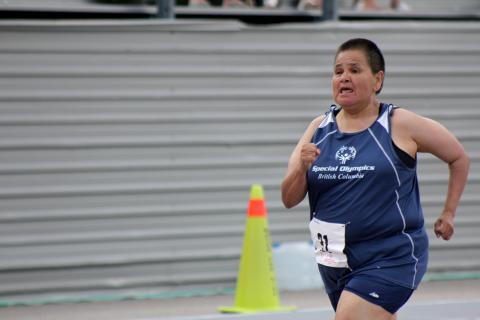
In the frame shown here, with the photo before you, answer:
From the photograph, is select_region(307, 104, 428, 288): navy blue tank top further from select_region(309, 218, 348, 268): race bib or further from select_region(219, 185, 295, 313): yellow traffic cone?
select_region(219, 185, 295, 313): yellow traffic cone

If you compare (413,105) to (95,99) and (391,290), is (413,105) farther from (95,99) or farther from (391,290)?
(391,290)

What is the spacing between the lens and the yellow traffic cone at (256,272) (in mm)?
8742

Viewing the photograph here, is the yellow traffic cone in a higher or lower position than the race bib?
lower

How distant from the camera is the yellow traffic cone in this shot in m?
8.74

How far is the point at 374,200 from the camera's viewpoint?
5449 millimetres

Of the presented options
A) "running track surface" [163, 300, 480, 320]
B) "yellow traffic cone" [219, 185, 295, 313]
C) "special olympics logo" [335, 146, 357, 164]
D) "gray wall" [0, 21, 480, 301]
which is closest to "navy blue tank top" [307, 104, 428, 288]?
"special olympics logo" [335, 146, 357, 164]

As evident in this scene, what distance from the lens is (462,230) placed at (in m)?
10.7

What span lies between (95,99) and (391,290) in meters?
4.88

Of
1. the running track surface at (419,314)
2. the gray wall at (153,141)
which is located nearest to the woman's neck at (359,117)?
the running track surface at (419,314)

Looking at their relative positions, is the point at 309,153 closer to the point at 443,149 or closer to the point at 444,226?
the point at 443,149

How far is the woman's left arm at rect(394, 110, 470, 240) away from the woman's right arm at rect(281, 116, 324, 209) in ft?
1.55

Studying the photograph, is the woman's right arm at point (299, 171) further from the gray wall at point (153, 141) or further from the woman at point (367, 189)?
the gray wall at point (153, 141)

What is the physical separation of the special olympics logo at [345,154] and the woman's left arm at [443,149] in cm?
28

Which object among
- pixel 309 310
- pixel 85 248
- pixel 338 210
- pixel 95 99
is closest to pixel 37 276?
pixel 85 248
